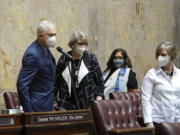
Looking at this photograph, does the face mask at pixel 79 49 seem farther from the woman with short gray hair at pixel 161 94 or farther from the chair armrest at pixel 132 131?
the chair armrest at pixel 132 131

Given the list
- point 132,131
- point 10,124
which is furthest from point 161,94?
point 10,124

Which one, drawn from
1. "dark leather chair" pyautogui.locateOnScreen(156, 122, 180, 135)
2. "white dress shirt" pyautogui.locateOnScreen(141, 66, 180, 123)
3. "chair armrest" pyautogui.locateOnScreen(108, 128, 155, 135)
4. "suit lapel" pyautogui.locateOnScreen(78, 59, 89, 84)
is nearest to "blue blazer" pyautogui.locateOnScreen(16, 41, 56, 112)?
"suit lapel" pyautogui.locateOnScreen(78, 59, 89, 84)

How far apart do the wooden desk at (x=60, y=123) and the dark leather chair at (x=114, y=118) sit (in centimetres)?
16

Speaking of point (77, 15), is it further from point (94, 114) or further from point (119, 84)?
point (94, 114)

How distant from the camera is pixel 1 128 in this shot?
455 centimetres

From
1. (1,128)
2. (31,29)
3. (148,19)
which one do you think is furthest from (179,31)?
(1,128)

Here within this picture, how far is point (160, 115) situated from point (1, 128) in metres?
1.66

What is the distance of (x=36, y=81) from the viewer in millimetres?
5250

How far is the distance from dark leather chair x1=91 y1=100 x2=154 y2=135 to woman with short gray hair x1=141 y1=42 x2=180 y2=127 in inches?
8.7

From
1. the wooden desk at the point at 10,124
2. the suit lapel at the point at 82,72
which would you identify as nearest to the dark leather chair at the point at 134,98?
the suit lapel at the point at 82,72

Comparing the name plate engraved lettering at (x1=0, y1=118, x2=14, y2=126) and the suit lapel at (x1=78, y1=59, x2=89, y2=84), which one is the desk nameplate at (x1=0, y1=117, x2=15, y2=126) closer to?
the name plate engraved lettering at (x1=0, y1=118, x2=14, y2=126)

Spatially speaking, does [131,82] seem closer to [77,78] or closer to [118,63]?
[118,63]

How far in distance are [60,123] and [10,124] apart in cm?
59

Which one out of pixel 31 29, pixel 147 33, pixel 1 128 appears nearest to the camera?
pixel 1 128
